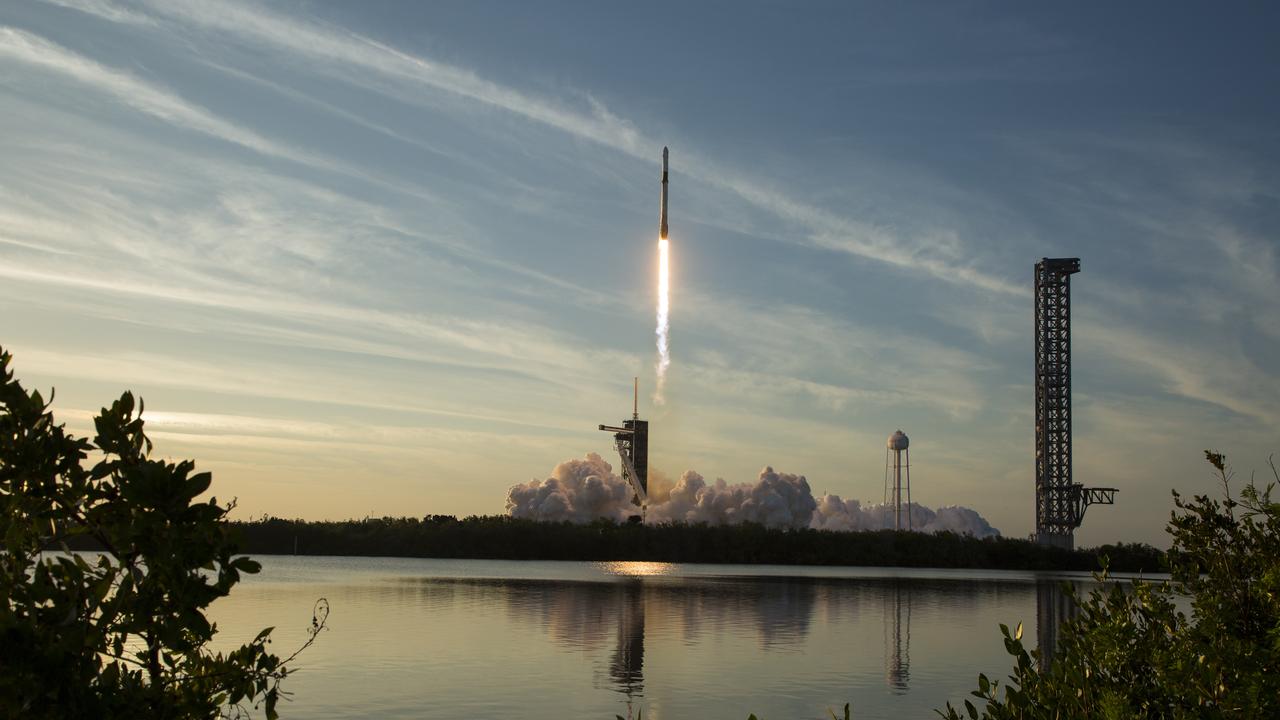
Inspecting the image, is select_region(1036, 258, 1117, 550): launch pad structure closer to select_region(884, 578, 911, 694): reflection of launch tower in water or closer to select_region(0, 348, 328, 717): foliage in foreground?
select_region(884, 578, 911, 694): reflection of launch tower in water

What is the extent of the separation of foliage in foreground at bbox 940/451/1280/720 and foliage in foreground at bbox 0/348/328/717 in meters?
6.64

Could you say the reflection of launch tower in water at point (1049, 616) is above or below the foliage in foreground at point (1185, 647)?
below

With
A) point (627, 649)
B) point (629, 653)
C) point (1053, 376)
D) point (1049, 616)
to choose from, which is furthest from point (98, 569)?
point (1053, 376)

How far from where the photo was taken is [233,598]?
84.0 m

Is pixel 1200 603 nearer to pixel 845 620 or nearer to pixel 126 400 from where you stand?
pixel 126 400

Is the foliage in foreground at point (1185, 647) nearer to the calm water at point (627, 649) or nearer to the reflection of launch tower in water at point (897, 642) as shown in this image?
the calm water at point (627, 649)

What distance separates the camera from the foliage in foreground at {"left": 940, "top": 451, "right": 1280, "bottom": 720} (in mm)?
10586

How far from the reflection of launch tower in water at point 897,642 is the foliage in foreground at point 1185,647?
30455 millimetres

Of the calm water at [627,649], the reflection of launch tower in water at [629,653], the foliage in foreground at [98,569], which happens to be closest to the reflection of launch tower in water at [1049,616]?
the calm water at [627,649]

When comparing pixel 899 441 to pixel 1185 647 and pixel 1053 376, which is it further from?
pixel 1185 647

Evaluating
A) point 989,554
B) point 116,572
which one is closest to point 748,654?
point 116,572

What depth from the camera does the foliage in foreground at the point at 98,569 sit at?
607 cm

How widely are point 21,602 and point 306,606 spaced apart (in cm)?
7188

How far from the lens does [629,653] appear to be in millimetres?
51562
